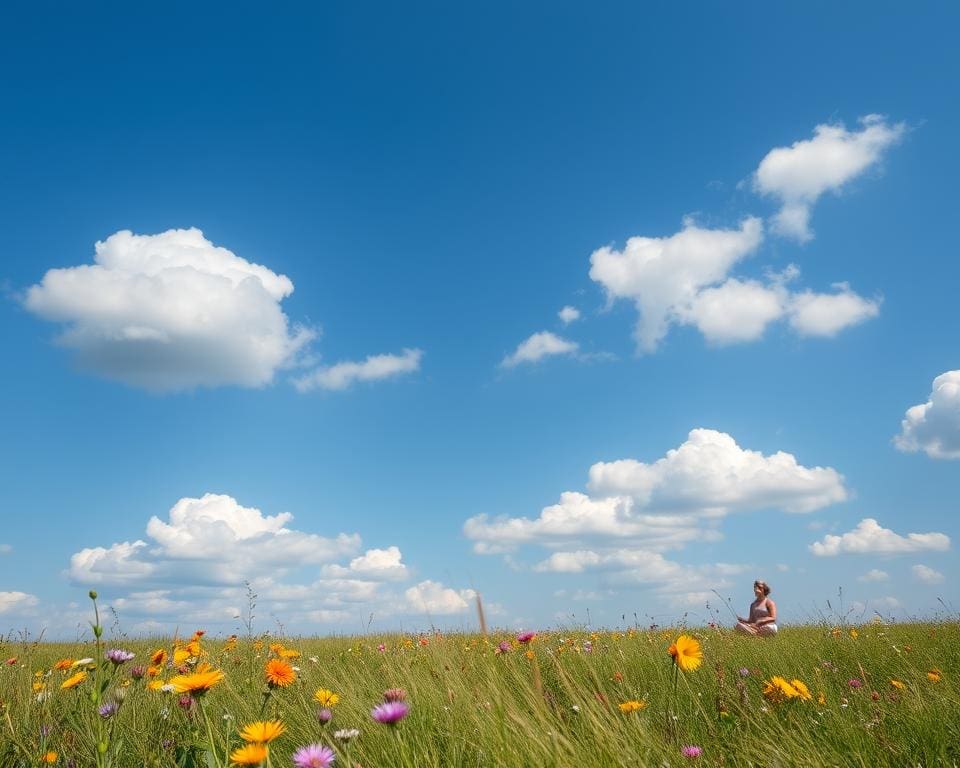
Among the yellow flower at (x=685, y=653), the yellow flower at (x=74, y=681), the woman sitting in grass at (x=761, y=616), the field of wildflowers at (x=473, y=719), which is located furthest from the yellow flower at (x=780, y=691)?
the woman sitting in grass at (x=761, y=616)

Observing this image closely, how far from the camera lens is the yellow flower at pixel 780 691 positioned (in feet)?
10.0

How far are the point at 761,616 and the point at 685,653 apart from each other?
11.0 metres

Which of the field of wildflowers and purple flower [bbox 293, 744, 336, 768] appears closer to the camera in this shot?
purple flower [bbox 293, 744, 336, 768]

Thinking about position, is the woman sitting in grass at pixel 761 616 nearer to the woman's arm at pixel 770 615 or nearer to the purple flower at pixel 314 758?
the woman's arm at pixel 770 615

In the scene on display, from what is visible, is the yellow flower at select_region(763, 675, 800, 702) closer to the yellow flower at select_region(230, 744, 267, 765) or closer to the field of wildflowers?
the field of wildflowers

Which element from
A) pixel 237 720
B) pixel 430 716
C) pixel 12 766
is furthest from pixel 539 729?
pixel 12 766

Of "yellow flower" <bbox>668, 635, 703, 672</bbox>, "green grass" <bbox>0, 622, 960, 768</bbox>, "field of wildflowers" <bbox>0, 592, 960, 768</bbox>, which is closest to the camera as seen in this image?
"field of wildflowers" <bbox>0, 592, 960, 768</bbox>

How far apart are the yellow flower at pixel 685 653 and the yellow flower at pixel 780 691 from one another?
452 mm

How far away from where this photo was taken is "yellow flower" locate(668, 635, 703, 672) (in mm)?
2777

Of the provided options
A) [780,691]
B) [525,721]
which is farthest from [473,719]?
[780,691]

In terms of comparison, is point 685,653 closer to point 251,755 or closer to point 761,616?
point 251,755

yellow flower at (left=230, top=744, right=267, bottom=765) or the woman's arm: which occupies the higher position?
yellow flower at (left=230, top=744, right=267, bottom=765)

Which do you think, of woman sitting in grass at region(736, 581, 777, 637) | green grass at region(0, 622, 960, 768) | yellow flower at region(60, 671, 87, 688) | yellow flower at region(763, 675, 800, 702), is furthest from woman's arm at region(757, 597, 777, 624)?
yellow flower at region(60, 671, 87, 688)

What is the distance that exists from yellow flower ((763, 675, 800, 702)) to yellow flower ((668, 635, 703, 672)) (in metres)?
0.45
